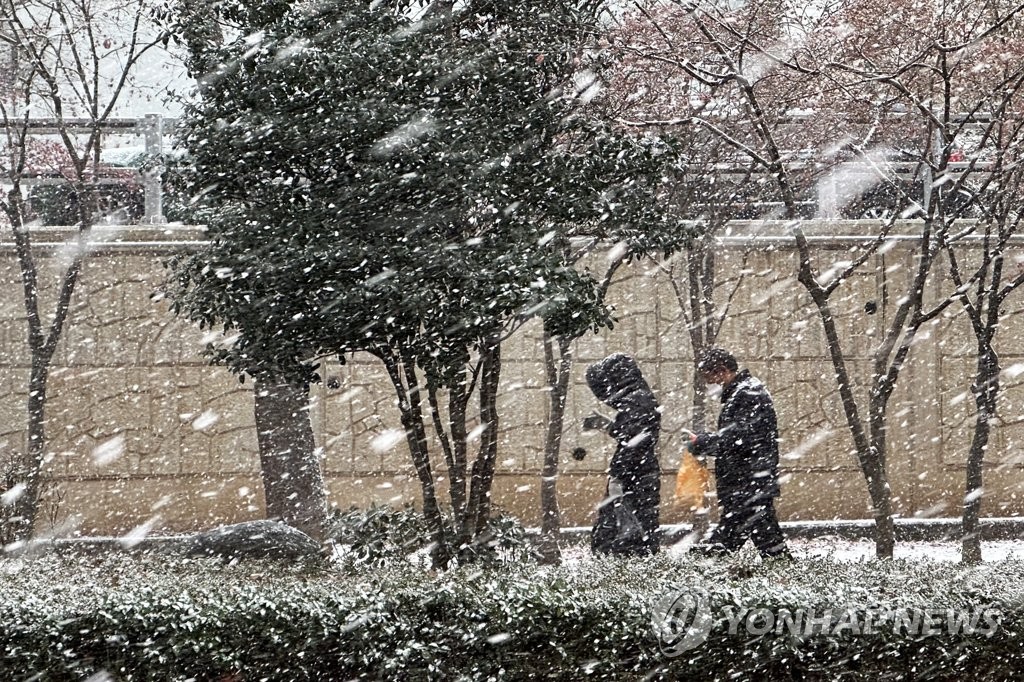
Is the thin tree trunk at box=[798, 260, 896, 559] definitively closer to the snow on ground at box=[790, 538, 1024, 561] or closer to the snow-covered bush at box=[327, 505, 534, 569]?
the snow on ground at box=[790, 538, 1024, 561]

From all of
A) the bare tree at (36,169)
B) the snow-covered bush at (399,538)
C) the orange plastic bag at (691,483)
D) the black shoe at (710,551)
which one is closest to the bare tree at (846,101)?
the orange plastic bag at (691,483)

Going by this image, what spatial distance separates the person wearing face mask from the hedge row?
1955 millimetres

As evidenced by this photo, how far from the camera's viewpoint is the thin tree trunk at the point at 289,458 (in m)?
8.08

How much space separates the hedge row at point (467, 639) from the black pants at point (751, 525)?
2001 millimetres

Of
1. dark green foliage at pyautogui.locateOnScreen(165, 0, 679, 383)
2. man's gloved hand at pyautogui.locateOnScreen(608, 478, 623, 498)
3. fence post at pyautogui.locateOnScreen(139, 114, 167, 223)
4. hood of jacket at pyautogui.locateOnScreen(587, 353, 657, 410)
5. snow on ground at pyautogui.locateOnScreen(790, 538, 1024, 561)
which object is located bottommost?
snow on ground at pyautogui.locateOnScreen(790, 538, 1024, 561)

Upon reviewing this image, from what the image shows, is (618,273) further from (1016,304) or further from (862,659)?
(862,659)

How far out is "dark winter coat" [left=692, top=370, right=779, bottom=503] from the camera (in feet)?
21.1

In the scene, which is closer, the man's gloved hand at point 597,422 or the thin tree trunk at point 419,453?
the thin tree trunk at point 419,453

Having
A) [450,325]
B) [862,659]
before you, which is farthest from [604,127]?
[862,659]

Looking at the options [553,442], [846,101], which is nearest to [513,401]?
[553,442]

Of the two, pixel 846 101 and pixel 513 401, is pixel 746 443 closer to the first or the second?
A: pixel 846 101

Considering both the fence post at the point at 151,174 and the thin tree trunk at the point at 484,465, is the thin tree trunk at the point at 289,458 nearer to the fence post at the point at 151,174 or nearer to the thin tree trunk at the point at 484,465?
the thin tree trunk at the point at 484,465

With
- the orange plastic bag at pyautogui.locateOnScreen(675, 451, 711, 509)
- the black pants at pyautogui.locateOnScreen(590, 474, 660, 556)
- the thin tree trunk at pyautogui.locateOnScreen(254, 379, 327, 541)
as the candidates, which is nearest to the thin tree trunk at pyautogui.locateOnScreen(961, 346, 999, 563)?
the orange plastic bag at pyautogui.locateOnScreen(675, 451, 711, 509)

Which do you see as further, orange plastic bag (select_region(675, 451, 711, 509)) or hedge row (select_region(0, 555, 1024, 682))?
orange plastic bag (select_region(675, 451, 711, 509))
